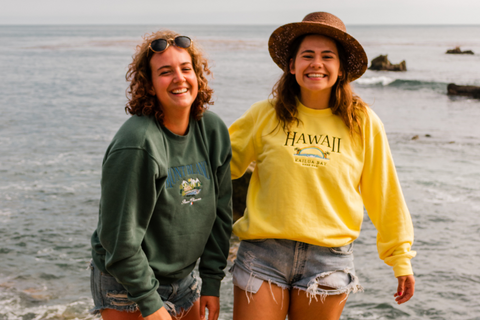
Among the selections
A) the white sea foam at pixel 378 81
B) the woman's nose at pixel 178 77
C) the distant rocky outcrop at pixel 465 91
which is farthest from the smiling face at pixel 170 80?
the white sea foam at pixel 378 81

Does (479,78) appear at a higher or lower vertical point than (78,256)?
higher

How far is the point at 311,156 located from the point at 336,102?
370mm

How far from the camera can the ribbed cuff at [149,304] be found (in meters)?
2.33

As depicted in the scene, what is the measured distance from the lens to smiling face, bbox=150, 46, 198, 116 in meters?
2.42

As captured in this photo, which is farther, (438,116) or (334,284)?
(438,116)

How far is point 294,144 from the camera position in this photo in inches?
108

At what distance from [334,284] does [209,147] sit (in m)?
1.05

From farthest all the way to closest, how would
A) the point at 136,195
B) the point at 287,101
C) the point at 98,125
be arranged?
the point at 98,125, the point at 287,101, the point at 136,195

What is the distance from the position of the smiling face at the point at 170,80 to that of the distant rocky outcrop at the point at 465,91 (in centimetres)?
2276

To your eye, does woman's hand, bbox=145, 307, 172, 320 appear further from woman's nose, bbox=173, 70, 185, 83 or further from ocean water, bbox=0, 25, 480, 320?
ocean water, bbox=0, 25, 480, 320

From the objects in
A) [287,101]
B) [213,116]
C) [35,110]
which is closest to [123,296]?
[213,116]

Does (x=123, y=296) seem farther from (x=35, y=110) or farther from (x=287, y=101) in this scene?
(x=35, y=110)

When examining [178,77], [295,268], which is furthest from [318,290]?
[178,77]

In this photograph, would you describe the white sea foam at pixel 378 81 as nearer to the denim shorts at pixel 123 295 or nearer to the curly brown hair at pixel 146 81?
the curly brown hair at pixel 146 81
